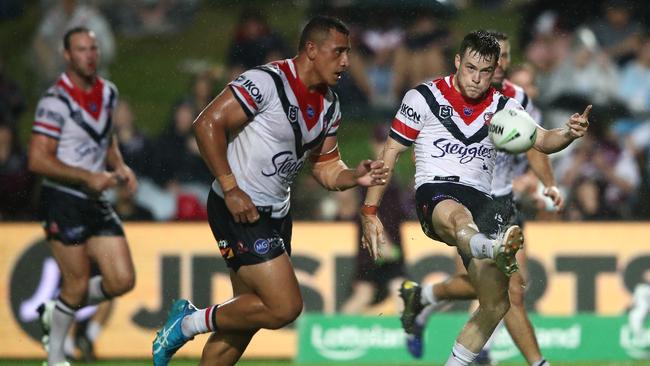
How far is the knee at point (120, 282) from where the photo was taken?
9.83 metres

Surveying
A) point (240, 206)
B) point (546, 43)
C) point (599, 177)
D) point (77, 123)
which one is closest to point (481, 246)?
point (240, 206)

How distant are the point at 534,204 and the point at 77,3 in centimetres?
611

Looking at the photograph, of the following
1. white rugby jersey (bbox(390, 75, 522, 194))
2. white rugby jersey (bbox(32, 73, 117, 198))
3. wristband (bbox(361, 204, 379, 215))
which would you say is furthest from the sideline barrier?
wristband (bbox(361, 204, 379, 215))

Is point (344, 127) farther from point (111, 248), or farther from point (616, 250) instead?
point (111, 248)

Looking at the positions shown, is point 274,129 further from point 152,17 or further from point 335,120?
point 152,17

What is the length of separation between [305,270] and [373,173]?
4513 millimetres

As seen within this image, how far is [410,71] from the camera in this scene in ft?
46.0

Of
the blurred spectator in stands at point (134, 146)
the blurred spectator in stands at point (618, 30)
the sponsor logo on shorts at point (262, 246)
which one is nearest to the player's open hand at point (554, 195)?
the sponsor logo on shorts at point (262, 246)

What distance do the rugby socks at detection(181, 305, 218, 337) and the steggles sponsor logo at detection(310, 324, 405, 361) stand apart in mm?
3756

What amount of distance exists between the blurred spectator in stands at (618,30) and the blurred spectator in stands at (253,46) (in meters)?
3.74

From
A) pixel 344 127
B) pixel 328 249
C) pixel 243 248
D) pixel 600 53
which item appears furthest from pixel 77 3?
pixel 243 248

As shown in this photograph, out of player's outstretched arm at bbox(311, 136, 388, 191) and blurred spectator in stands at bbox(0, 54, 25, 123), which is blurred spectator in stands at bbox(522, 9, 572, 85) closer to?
blurred spectator in stands at bbox(0, 54, 25, 123)

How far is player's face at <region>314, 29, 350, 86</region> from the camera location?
7711 mm

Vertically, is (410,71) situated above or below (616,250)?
above
